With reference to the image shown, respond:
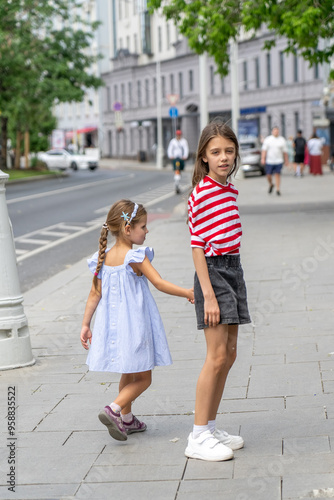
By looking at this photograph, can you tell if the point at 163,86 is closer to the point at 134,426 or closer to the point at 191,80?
the point at 191,80

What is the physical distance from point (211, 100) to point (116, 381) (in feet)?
225

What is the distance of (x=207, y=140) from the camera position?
460 cm

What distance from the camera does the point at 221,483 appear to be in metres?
4.14

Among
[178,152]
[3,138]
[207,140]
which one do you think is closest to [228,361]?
[207,140]

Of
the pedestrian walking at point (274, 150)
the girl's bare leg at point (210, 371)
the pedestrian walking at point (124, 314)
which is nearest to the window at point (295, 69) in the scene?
the pedestrian walking at point (274, 150)

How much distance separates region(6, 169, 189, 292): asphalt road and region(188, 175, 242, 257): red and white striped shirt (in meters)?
2.14

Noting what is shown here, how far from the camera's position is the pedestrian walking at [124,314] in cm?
477

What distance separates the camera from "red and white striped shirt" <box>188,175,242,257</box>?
4.54 m

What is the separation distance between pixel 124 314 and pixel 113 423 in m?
0.54

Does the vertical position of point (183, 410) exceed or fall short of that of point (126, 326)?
it falls short

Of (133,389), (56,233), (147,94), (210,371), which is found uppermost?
Result: (147,94)

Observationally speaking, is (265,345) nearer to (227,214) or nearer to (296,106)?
(227,214)

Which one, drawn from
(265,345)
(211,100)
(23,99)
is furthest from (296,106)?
(265,345)

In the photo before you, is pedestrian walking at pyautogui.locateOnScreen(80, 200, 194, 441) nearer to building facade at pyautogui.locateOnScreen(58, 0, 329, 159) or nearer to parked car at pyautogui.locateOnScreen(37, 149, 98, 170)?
building facade at pyautogui.locateOnScreen(58, 0, 329, 159)
